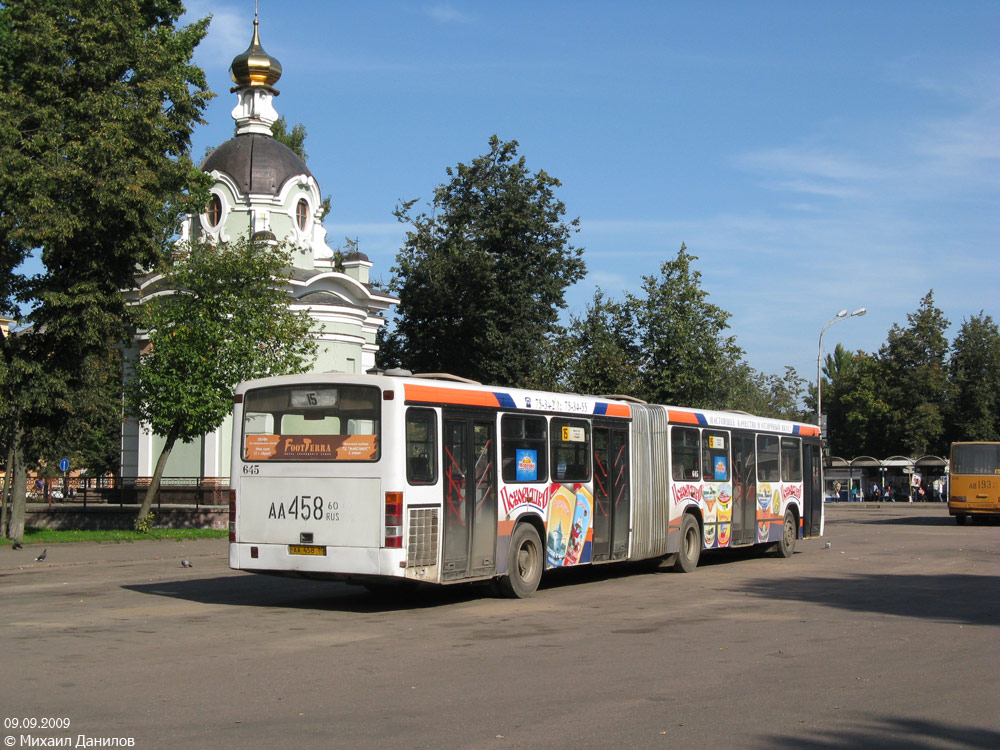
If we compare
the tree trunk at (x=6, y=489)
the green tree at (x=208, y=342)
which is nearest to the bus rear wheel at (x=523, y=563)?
the green tree at (x=208, y=342)

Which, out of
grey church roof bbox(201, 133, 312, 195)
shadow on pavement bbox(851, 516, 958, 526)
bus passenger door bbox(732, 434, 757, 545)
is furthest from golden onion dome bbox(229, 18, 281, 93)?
bus passenger door bbox(732, 434, 757, 545)

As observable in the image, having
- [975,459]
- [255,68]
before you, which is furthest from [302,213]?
[975,459]

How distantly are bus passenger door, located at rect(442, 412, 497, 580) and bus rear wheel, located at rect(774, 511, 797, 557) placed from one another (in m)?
10.6

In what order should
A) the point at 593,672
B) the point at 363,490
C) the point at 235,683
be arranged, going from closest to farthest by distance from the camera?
the point at 235,683 < the point at 593,672 < the point at 363,490

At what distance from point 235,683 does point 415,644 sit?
261cm

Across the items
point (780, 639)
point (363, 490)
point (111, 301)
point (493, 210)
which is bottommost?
point (780, 639)

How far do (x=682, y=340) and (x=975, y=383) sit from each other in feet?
113

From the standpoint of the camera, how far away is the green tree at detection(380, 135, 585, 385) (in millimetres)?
49812

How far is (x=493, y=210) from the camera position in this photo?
5091cm

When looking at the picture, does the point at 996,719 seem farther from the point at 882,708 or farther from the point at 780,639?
the point at 780,639

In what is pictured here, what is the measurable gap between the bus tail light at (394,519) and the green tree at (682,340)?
31178 mm

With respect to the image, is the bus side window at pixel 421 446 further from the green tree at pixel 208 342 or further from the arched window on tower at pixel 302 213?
the arched window on tower at pixel 302 213

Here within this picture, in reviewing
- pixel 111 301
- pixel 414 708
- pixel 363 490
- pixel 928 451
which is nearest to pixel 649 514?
pixel 363 490

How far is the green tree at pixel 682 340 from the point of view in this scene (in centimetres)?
4328
